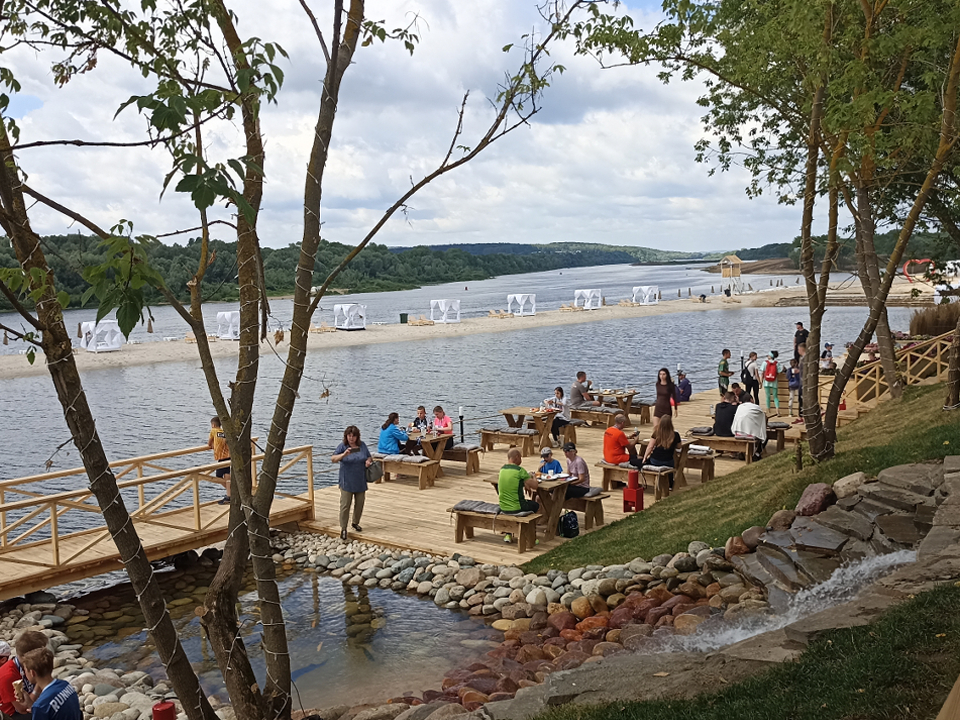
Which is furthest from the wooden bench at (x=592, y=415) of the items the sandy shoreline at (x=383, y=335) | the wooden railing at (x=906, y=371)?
the sandy shoreline at (x=383, y=335)

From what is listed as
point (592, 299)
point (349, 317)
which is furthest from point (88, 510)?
point (592, 299)

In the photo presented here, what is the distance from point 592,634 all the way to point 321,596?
439cm

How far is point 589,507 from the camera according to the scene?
1285cm

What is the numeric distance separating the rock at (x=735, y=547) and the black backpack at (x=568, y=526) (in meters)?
2.97

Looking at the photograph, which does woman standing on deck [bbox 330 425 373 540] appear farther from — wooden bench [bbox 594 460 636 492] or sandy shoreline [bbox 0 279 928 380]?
sandy shoreline [bbox 0 279 928 380]

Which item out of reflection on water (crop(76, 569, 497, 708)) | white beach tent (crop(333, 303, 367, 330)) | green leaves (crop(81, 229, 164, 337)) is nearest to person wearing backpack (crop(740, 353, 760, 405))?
reflection on water (crop(76, 569, 497, 708))

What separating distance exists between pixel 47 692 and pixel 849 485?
8423 mm

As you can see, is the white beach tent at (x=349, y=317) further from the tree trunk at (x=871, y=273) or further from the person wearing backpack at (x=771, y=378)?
the tree trunk at (x=871, y=273)

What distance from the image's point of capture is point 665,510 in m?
12.9

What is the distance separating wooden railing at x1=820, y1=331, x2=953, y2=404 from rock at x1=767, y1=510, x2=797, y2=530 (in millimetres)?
10159

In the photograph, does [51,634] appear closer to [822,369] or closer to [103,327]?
[822,369]

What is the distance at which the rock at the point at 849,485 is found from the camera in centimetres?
977

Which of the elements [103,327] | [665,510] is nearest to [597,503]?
[665,510]

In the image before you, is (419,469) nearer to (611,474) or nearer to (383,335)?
(611,474)
